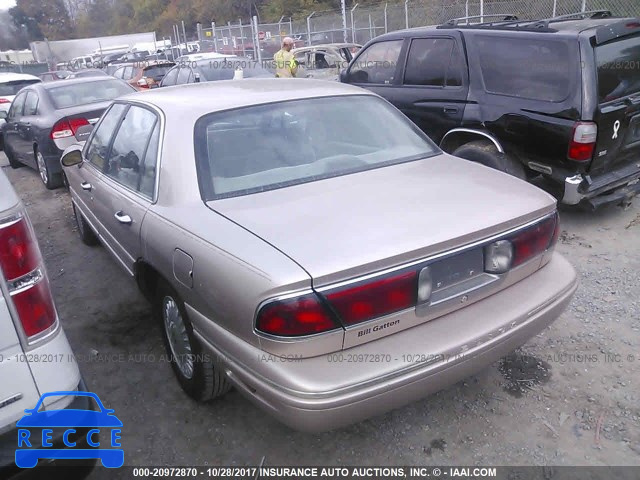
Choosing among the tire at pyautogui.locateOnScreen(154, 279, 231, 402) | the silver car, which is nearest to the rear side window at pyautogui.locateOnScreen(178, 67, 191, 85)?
the silver car

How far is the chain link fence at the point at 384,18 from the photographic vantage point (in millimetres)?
13516

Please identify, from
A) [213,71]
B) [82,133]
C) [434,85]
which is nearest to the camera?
[82,133]

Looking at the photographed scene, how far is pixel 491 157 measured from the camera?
4.93 metres

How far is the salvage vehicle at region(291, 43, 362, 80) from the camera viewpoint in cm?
1409

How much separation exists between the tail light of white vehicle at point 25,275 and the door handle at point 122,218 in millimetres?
1164

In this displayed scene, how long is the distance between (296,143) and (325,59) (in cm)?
1213

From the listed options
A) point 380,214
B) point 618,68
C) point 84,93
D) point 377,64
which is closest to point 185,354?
point 380,214

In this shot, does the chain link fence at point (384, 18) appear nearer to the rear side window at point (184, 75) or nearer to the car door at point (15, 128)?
the rear side window at point (184, 75)

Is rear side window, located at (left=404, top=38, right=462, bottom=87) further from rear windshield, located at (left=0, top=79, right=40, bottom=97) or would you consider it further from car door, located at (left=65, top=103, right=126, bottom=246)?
rear windshield, located at (left=0, top=79, right=40, bottom=97)

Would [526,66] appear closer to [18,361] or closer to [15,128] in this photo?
[18,361]

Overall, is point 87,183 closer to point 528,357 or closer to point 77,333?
point 77,333

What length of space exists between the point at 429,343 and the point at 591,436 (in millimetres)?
1098

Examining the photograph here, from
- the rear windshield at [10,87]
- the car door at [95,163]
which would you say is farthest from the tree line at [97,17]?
the car door at [95,163]

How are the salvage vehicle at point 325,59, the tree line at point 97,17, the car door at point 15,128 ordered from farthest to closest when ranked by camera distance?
the tree line at point 97,17, the salvage vehicle at point 325,59, the car door at point 15,128
